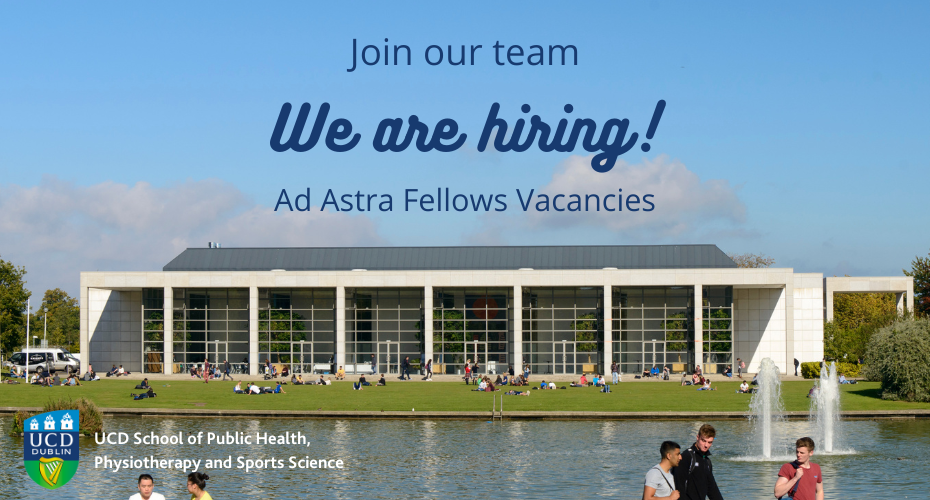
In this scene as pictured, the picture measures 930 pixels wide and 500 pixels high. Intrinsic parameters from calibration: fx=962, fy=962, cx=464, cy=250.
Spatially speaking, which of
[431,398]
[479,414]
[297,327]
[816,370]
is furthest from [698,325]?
[479,414]

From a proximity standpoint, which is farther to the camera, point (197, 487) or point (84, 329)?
point (84, 329)

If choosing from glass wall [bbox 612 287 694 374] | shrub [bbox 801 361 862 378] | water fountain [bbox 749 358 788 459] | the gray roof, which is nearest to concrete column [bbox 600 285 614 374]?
glass wall [bbox 612 287 694 374]

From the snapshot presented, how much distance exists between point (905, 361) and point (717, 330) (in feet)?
83.6

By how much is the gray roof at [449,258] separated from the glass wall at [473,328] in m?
8.27

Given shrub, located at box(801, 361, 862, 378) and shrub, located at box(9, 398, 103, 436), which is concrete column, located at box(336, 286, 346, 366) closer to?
shrub, located at box(801, 361, 862, 378)

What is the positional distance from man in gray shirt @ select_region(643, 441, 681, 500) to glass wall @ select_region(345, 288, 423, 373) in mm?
61019

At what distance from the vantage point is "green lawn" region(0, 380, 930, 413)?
4212cm

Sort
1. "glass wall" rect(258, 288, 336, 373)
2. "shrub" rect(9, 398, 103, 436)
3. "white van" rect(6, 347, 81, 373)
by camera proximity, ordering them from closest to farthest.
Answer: "shrub" rect(9, 398, 103, 436)
"glass wall" rect(258, 288, 336, 373)
"white van" rect(6, 347, 81, 373)

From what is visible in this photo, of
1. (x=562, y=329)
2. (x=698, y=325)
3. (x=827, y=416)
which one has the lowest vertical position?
(x=827, y=416)

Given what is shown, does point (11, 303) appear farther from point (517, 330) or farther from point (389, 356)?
point (517, 330)

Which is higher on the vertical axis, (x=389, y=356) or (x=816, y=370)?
(x=389, y=356)

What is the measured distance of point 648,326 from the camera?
71.4 m

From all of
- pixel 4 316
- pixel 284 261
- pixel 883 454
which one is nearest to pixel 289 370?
pixel 284 261

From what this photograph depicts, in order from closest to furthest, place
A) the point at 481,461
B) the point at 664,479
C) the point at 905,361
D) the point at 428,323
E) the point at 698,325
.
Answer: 1. the point at 664,479
2. the point at 481,461
3. the point at 905,361
4. the point at 698,325
5. the point at 428,323
